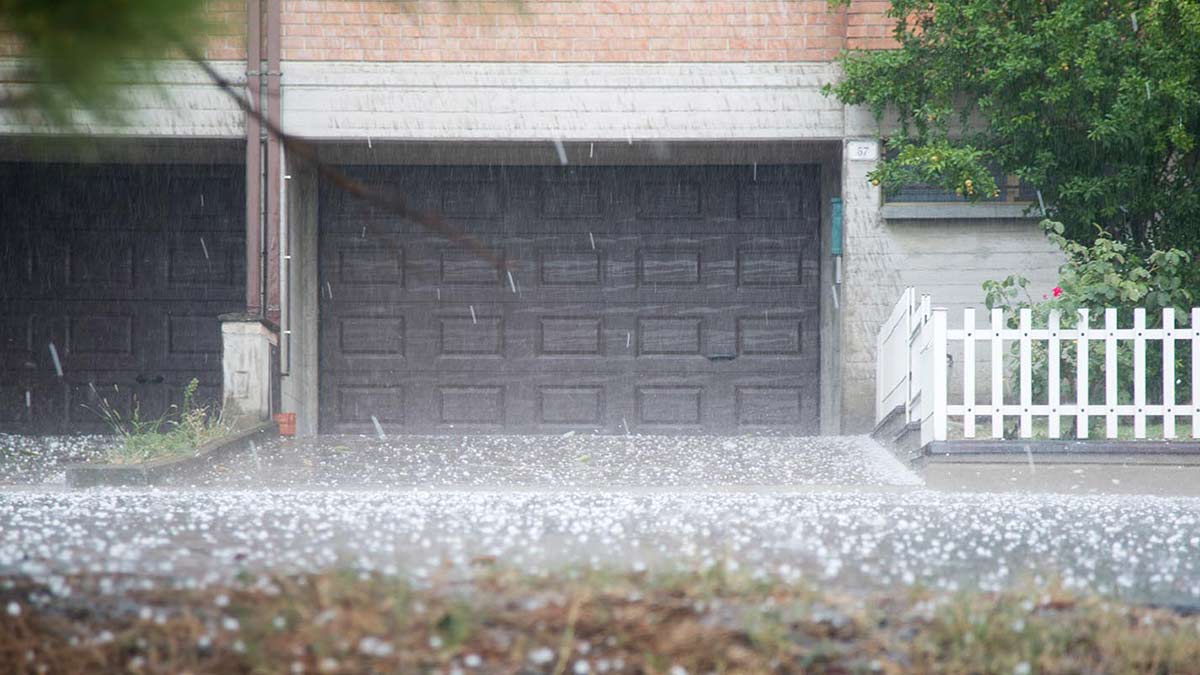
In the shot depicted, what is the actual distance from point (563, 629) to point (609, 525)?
2.25 metres

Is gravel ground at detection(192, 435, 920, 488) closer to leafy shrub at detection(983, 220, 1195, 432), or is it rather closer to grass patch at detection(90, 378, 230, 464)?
grass patch at detection(90, 378, 230, 464)

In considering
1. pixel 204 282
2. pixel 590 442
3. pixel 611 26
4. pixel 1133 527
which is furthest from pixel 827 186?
pixel 1133 527

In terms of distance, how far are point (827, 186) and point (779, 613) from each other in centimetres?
904

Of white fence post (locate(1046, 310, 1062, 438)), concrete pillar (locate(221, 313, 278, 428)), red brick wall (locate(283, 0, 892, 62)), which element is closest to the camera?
white fence post (locate(1046, 310, 1062, 438))

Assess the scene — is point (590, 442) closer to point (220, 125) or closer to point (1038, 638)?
point (220, 125)

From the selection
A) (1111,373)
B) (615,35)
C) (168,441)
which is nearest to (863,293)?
(615,35)

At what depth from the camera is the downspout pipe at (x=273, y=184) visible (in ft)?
35.9

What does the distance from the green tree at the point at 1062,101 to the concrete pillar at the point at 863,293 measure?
474mm

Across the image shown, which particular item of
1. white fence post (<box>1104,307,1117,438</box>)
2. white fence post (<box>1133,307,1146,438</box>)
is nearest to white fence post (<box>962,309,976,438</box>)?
white fence post (<box>1104,307,1117,438</box>)

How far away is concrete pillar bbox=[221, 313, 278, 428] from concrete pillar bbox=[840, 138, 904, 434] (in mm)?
4701

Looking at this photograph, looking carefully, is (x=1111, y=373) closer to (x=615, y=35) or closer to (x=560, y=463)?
(x=560, y=463)

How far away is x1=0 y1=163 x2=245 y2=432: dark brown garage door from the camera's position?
488 inches

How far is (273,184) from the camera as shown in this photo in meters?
10.9

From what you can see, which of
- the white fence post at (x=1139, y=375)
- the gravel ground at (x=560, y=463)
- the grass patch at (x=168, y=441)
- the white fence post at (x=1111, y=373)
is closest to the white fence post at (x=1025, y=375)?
the white fence post at (x=1111, y=373)
